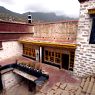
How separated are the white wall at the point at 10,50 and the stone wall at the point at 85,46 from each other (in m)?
9.67

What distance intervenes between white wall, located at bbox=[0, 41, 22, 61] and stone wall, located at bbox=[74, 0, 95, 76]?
967 centimetres

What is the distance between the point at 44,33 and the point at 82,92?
10741 millimetres

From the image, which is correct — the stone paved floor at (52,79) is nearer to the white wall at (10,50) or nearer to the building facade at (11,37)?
the white wall at (10,50)

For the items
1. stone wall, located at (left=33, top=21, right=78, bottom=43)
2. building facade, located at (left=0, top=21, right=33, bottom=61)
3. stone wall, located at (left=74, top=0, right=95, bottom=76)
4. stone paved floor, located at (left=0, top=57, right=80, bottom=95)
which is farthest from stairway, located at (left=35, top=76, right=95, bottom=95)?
building facade, located at (left=0, top=21, right=33, bottom=61)

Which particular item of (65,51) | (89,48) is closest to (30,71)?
(65,51)

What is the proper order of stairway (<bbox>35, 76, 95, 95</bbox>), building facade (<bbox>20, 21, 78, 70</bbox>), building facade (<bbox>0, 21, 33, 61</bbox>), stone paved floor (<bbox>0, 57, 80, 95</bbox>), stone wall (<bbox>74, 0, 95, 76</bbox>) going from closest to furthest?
stairway (<bbox>35, 76, 95, 95</bbox>) < stone wall (<bbox>74, 0, 95, 76</bbox>) < stone paved floor (<bbox>0, 57, 80, 95</bbox>) < building facade (<bbox>20, 21, 78, 70</bbox>) < building facade (<bbox>0, 21, 33, 61</bbox>)

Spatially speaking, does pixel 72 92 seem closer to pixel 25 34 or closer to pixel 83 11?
pixel 83 11

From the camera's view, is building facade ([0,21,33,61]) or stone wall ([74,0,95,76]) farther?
building facade ([0,21,33,61])

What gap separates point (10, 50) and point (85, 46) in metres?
10.5

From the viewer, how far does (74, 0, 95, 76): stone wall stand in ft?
27.2

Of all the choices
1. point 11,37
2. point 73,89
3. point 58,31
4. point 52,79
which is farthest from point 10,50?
point 73,89

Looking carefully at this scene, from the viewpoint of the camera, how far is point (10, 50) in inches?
600

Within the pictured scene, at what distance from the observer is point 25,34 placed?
16875 millimetres

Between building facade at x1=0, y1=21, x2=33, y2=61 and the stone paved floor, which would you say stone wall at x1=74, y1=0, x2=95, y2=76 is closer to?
the stone paved floor
